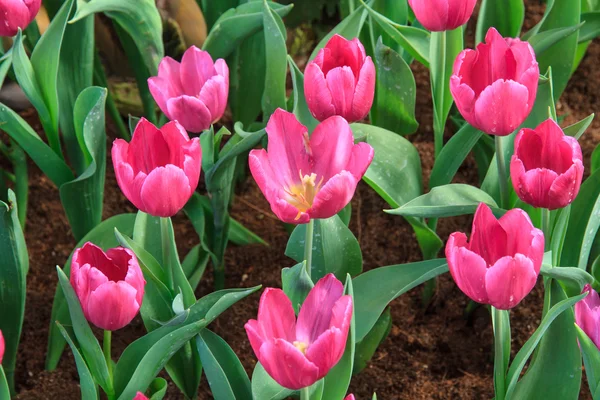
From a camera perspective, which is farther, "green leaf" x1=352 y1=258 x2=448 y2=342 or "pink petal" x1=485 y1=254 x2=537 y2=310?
"green leaf" x1=352 y1=258 x2=448 y2=342

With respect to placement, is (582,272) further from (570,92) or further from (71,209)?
(570,92)

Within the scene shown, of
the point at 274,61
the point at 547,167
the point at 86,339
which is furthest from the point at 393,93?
the point at 86,339

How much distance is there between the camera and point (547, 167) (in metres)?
1.02

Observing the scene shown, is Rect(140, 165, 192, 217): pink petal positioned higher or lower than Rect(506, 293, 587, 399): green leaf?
higher

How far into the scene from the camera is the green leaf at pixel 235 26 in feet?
4.51

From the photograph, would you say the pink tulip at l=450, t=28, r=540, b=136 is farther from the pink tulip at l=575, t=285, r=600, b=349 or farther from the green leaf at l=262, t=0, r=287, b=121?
the green leaf at l=262, t=0, r=287, b=121

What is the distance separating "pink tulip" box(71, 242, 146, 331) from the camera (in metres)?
0.92

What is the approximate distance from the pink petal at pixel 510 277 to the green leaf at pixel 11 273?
549 mm

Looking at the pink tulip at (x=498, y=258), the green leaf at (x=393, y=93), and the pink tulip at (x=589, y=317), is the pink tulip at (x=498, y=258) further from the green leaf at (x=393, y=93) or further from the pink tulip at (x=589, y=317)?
the green leaf at (x=393, y=93)

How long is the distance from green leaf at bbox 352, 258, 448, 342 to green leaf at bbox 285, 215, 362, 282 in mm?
62

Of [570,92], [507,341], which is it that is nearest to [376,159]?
[507,341]

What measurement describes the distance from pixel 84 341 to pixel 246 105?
0.68m

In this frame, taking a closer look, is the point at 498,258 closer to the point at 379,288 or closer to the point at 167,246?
the point at 379,288

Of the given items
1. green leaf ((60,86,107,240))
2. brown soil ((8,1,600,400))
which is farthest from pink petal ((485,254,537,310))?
green leaf ((60,86,107,240))
